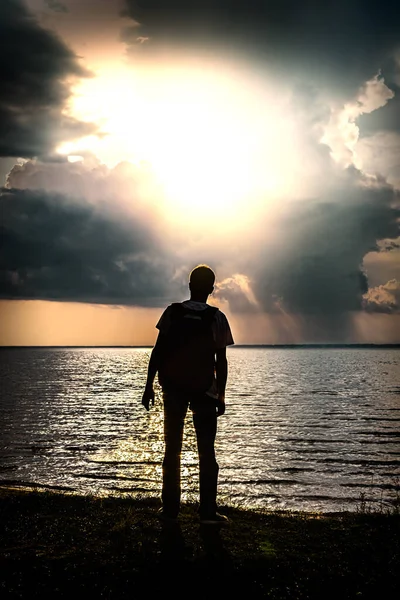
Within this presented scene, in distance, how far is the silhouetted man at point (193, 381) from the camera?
255 inches

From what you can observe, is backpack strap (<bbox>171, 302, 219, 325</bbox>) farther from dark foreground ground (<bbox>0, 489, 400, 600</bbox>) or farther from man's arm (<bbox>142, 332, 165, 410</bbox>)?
dark foreground ground (<bbox>0, 489, 400, 600</bbox>)

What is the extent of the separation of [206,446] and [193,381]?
91 centimetres

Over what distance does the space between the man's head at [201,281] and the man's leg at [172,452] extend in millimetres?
1475

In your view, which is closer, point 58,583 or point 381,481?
point 58,583

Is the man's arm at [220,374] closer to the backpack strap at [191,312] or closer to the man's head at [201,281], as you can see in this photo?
the backpack strap at [191,312]

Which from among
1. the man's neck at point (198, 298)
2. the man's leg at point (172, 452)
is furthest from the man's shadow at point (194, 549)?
the man's neck at point (198, 298)


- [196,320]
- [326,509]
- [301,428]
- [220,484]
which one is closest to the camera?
[196,320]

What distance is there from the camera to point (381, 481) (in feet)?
49.4

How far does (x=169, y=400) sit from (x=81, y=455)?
44.5 ft

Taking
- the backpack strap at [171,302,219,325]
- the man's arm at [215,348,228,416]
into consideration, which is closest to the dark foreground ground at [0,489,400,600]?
the man's arm at [215,348,228,416]

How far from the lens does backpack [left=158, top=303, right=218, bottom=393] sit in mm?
6457

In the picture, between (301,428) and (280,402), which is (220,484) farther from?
(280,402)

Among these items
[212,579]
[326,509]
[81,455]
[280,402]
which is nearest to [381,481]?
[326,509]

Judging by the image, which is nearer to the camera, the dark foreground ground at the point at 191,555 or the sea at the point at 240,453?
the dark foreground ground at the point at 191,555
